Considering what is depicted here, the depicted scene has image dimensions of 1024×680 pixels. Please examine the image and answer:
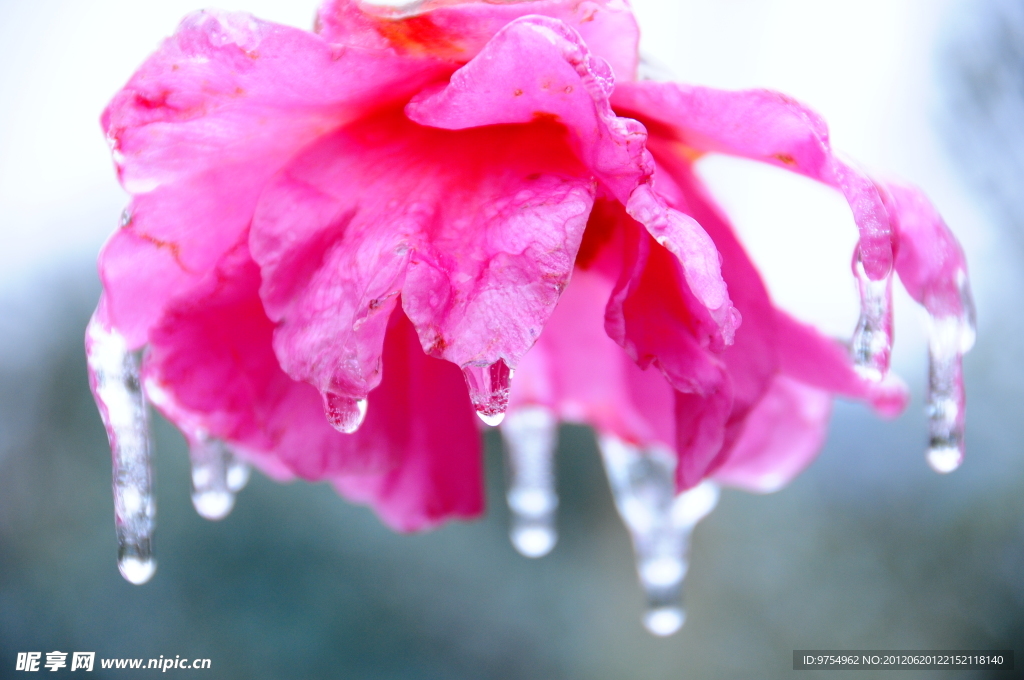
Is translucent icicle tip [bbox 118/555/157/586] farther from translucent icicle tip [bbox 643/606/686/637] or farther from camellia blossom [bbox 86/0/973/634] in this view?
translucent icicle tip [bbox 643/606/686/637]

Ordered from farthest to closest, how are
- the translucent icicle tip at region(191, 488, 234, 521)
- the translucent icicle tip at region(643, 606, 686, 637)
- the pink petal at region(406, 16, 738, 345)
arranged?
1. the translucent icicle tip at region(643, 606, 686, 637)
2. the translucent icicle tip at region(191, 488, 234, 521)
3. the pink petal at region(406, 16, 738, 345)

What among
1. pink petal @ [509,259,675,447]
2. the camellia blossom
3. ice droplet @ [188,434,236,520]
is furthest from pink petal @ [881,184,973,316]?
ice droplet @ [188,434,236,520]

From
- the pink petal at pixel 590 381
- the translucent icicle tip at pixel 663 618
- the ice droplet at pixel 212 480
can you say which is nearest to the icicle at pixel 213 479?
the ice droplet at pixel 212 480

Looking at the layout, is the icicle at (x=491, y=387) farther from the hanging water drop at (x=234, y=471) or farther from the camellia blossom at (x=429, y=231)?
the hanging water drop at (x=234, y=471)

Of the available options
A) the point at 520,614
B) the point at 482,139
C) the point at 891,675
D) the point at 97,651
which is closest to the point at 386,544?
the point at 520,614

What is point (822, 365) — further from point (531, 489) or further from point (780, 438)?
point (531, 489)

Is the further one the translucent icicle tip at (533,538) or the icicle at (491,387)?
the translucent icicle tip at (533,538)
